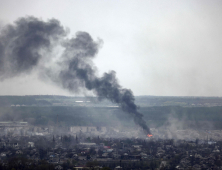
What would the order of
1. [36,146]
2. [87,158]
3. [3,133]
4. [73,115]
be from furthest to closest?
[73,115] < [3,133] < [36,146] < [87,158]

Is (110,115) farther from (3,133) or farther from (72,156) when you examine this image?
(72,156)

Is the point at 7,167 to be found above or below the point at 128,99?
below

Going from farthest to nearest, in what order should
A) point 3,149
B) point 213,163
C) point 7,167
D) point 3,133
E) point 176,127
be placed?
point 176,127, point 3,133, point 3,149, point 213,163, point 7,167

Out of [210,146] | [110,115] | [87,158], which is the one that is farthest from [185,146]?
[110,115]

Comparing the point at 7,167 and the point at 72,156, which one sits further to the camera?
the point at 72,156

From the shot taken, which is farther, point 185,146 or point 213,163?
point 185,146

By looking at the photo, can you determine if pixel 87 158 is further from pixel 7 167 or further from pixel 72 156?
pixel 7 167

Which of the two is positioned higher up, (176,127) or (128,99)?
(128,99)

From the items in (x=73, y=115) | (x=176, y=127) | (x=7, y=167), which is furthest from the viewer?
(x=73, y=115)

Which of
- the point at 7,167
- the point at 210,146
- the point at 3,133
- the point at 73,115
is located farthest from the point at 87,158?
the point at 73,115
